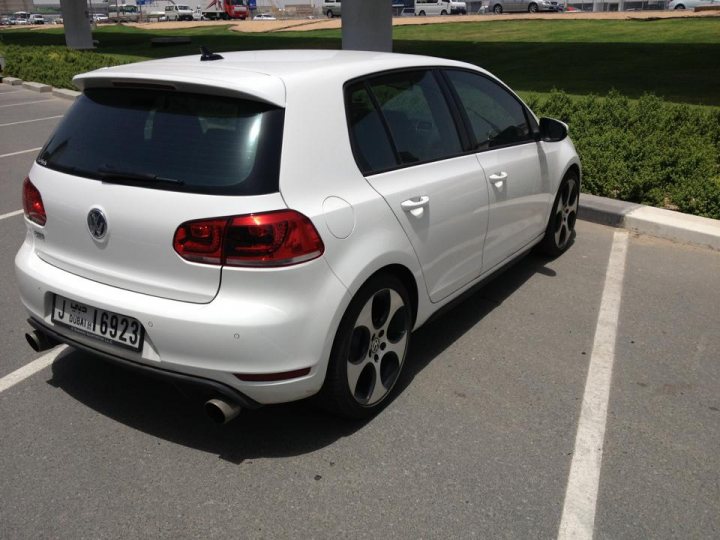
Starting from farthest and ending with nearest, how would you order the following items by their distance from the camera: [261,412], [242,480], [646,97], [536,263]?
1. [646,97]
2. [536,263]
3. [261,412]
4. [242,480]

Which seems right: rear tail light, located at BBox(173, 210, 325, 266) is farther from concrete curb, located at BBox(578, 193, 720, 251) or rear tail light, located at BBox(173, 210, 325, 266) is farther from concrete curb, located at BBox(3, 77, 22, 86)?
concrete curb, located at BBox(3, 77, 22, 86)

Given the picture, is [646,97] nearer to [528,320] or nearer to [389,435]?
[528,320]

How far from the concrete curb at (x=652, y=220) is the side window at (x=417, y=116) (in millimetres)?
3188

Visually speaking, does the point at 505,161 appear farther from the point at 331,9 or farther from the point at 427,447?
the point at 331,9

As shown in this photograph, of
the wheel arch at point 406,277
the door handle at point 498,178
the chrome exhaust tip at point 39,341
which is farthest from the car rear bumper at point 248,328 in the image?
the door handle at point 498,178

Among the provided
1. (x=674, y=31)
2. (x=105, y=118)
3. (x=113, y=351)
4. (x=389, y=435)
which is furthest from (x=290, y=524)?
(x=674, y=31)

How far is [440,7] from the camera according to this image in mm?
63062

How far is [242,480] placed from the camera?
310 cm

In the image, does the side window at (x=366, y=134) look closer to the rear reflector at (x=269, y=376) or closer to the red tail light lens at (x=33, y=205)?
the rear reflector at (x=269, y=376)

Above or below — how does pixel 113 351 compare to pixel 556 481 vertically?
above

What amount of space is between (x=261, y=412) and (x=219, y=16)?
80006 mm

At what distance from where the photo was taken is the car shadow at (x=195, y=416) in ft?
11.0

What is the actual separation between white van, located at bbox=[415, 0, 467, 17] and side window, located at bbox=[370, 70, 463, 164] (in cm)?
6201

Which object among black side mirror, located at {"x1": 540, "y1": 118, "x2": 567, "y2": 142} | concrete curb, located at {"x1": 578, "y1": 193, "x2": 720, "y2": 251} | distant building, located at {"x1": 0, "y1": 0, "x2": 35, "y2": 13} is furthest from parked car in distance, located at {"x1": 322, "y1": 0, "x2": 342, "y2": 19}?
distant building, located at {"x1": 0, "y1": 0, "x2": 35, "y2": 13}
